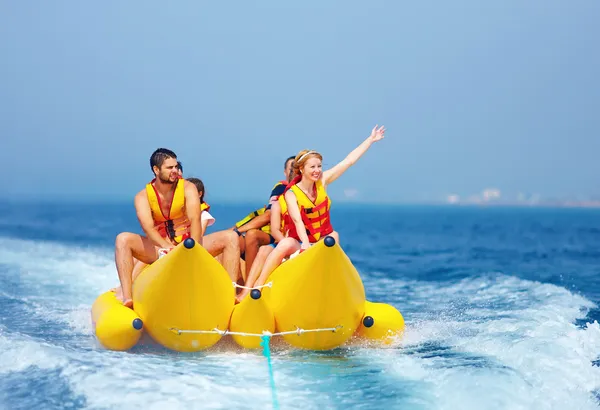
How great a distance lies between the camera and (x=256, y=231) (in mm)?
4852

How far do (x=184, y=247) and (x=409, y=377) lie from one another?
1.47m

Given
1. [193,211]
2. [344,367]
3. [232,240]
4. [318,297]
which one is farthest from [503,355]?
[193,211]

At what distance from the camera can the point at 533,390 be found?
3670mm

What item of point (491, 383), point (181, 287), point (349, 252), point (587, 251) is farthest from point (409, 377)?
point (587, 251)

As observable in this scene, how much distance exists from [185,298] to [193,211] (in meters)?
0.72

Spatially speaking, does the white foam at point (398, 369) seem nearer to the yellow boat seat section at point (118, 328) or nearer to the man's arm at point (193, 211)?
the yellow boat seat section at point (118, 328)

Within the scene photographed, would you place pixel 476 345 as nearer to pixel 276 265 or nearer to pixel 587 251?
pixel 276 265

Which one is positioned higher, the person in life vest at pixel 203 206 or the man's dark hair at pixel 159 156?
the man's dark hair at pixel 159 156

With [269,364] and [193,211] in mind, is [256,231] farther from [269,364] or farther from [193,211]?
[269,364]

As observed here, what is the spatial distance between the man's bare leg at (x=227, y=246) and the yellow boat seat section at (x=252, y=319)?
0.49 meters

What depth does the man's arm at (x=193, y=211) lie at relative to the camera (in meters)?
4.41

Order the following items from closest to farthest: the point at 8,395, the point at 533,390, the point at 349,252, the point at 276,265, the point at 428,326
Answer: the point at 8,395
the point at 533,390
the point at 276,265
the point at 428,326
the point at 349,252

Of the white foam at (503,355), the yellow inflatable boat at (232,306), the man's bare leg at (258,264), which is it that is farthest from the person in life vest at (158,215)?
the white foam at (503,355)

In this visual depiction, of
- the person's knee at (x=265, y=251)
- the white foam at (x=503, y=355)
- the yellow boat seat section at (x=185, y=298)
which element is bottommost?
the white foam at (x=503, y=355)
